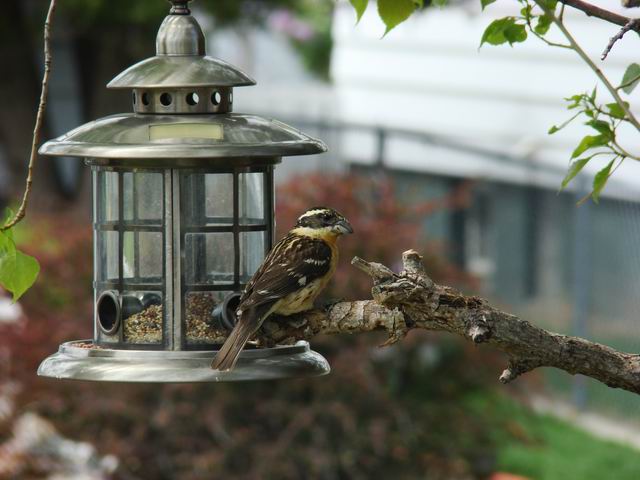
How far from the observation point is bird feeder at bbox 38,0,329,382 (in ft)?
11.9

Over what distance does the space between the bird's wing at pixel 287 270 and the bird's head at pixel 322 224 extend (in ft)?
0.20

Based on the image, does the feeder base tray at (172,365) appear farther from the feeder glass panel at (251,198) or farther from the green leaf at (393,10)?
the green leaf at (393,10)

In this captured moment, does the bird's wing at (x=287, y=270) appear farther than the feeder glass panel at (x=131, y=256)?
No

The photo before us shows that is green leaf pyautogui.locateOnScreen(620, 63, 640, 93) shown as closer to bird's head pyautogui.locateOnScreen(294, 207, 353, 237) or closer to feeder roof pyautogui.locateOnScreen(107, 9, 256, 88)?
feeder roof pyautogui.locateOnScreen(107, 9, 256, 88)

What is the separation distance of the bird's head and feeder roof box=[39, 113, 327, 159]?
0.62 metres

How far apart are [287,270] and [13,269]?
1.16 meters

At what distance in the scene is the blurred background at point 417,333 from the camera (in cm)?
734

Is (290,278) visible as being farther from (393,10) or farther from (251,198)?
(393,10)

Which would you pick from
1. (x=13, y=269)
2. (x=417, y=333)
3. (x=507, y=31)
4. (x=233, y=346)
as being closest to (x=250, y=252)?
(x=233, y=346)

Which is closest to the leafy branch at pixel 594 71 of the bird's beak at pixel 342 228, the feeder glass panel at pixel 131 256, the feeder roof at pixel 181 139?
the feeder roof at pixel 181 139

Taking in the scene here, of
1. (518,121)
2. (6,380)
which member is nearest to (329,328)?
(6,380)

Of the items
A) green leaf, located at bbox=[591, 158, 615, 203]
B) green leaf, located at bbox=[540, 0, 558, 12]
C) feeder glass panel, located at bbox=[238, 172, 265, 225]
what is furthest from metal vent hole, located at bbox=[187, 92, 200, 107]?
green leaf, located at bbox=[591, 158, 615, 203]

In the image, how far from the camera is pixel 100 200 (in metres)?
4.20

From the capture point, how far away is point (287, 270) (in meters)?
4.01
